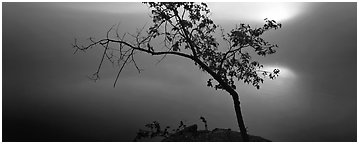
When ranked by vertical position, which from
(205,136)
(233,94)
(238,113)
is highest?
(233,94)

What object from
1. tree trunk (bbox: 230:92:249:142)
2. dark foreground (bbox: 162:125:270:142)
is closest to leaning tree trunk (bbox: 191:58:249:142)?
tree trunk (bbox: 230:92:249:142)

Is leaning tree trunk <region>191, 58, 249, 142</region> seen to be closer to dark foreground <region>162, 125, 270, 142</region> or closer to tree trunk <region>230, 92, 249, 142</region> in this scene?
tree trunk <region>230, 92, 249, 142</region>

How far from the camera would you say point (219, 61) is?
755 centimetres

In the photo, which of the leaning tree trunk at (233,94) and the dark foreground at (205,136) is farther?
the dark foreground at (205,136)

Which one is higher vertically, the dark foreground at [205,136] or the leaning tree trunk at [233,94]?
the leaning tree trunk at [233,94]

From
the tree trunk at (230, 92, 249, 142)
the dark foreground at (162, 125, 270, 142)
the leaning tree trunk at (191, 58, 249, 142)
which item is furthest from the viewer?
the dark foreground at (162, 125, 270, 142)

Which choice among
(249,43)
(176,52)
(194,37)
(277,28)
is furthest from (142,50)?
(277,28)

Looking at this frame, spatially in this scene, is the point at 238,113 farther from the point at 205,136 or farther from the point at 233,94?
the point at 205,136

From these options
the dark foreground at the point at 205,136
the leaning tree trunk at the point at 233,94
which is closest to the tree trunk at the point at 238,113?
the leaning tree trunk at the point at 233,94

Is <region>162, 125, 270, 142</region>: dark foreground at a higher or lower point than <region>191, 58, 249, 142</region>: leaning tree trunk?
lower

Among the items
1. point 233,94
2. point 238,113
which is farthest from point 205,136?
point 233,94

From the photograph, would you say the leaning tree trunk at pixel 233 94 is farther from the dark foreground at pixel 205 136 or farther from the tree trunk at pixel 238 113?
the dark foreground at pixel 205 136

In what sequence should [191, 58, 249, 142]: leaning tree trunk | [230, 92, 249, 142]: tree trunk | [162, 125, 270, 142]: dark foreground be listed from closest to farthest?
[191, 58, 249, 142]: leaning tree trunk
[230, 92, 249, 142]: tree trunk
[162, 125, 270, 142]: dark foreground

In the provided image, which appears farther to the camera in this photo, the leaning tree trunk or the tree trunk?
the tree trunk
